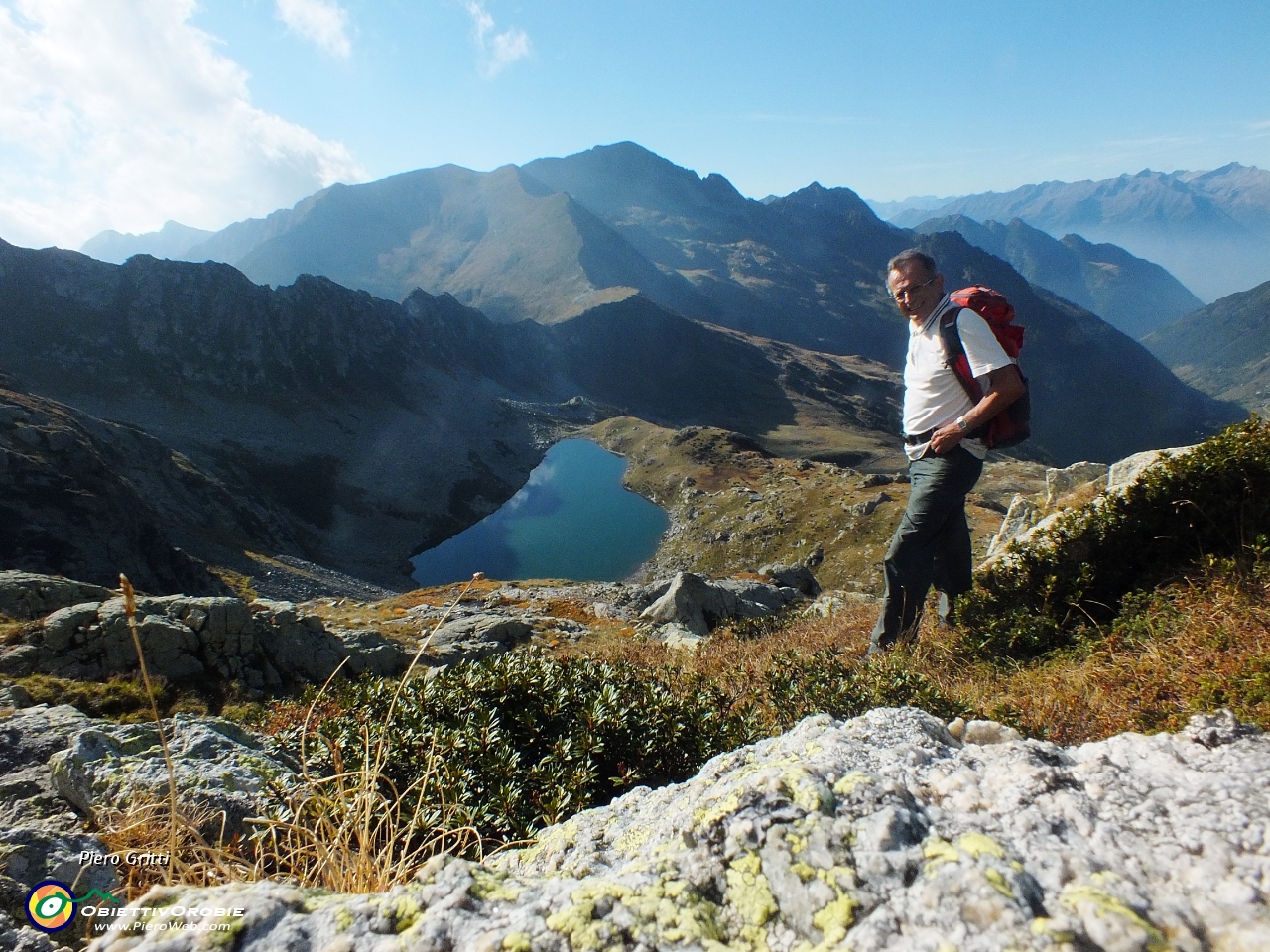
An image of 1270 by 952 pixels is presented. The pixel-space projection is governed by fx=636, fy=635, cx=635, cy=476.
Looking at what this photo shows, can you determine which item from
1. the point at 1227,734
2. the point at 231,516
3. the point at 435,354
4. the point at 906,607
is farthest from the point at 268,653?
the point at 435,354

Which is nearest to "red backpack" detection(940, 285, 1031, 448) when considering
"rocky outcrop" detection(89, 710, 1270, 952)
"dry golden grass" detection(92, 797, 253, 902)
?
"rocky outcrop" detection(89, 710, 1270, 952)

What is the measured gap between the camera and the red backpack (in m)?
5.99

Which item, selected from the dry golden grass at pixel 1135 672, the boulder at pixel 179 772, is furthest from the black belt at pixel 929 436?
the boulder at pixel 179 772

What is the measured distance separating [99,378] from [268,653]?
469 ft

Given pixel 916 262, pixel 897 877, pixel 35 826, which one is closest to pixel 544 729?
pixel 35 826

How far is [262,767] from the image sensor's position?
4.32 meters

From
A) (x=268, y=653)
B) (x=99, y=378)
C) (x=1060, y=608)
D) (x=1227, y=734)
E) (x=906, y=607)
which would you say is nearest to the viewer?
(x=1227, y=734)

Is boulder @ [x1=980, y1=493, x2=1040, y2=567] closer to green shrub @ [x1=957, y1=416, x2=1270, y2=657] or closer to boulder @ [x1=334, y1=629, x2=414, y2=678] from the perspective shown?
green shrub @ [x1=957, y1=416, x2=1270, y2=657]

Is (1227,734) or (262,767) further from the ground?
(1227,734)

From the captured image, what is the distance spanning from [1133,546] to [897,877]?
6.50 metres

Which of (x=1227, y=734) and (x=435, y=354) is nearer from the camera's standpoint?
(x=1227, y=734)

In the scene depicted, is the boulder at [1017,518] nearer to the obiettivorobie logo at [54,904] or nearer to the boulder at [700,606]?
the boulder at [700,606]

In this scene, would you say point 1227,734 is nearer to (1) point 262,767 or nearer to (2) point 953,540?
(2) point 953,540

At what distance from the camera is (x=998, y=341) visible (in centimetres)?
592
